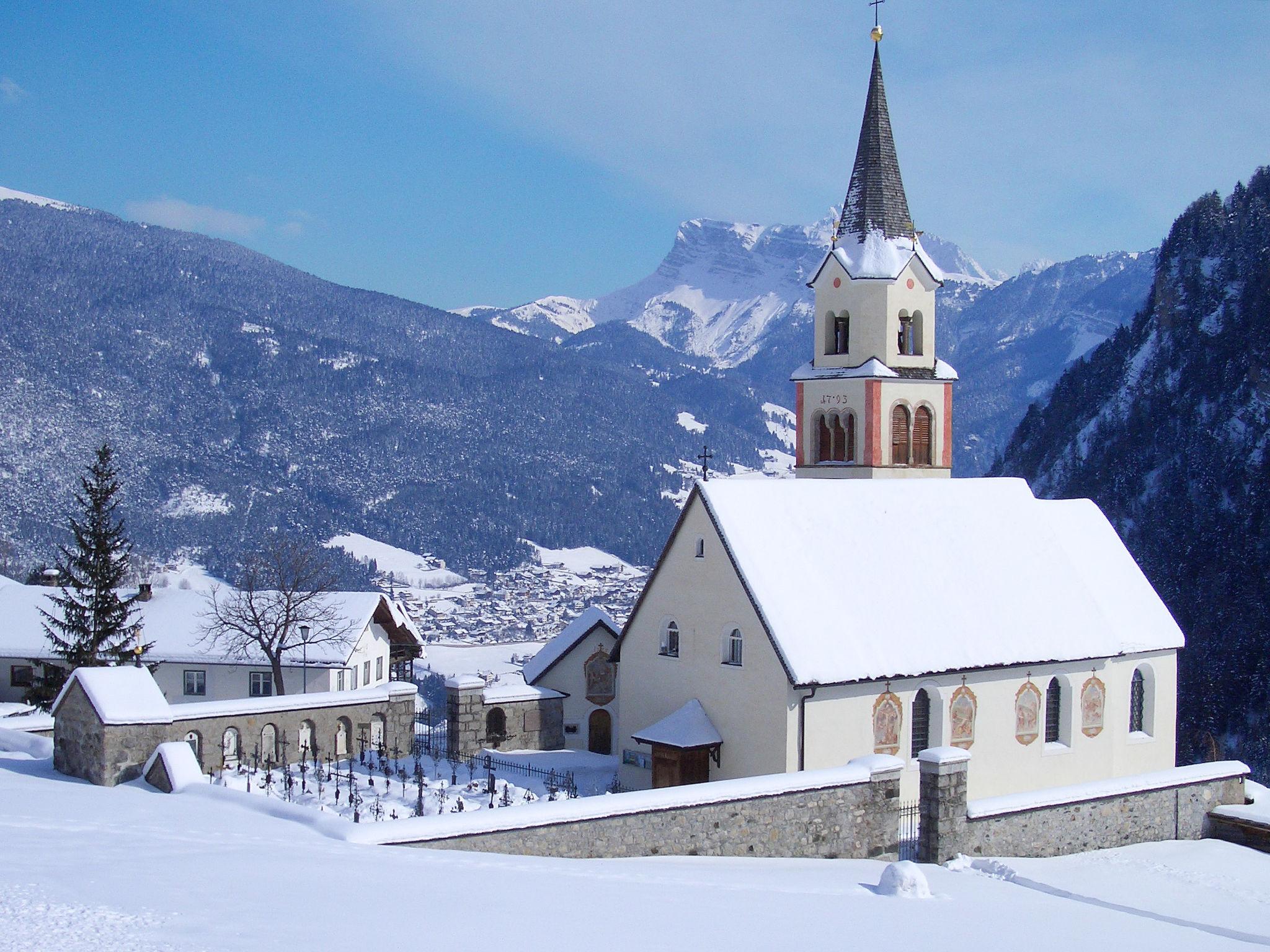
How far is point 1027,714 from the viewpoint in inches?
1273

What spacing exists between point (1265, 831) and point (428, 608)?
6377 inches

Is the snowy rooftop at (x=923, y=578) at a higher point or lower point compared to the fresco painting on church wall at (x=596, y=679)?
higher

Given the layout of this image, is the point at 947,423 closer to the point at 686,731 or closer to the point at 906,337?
the point at 906,337

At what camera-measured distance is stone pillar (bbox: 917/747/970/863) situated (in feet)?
80.7

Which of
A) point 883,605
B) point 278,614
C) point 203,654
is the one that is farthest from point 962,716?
point 203,654

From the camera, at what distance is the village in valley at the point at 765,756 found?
627 inches

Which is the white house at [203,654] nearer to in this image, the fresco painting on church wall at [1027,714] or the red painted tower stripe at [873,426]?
the red painted tower stripe at [873,426]

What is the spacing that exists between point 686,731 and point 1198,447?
105596 mm

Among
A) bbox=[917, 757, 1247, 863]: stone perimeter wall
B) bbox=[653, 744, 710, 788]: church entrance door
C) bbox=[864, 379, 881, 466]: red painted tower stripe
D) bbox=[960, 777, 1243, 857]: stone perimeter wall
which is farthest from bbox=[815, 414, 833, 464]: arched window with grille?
bbox=[960, 777, 1243, 857]: stone perimeter wall

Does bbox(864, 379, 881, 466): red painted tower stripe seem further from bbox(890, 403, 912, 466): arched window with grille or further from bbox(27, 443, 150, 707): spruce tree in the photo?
bbox(27, 443, 150, 707): spruce tree

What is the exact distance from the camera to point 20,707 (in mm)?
50438

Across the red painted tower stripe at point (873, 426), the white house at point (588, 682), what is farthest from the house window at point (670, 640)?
the red painted tower stripe at point (873, 426)

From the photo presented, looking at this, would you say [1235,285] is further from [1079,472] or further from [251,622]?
[251,622]

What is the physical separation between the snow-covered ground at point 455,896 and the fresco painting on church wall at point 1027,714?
6659 mm
